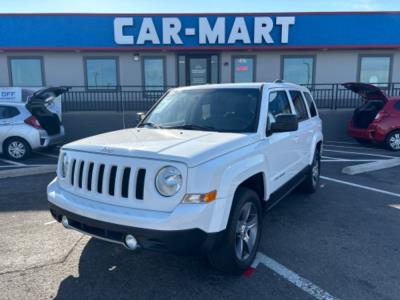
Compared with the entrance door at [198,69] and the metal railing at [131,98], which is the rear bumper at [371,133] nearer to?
the metal railing at [131,98]

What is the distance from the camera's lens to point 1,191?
6137 mm

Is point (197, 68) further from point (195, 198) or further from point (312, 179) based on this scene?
point (195, 198)

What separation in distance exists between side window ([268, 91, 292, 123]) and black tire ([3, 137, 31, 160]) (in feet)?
24.5

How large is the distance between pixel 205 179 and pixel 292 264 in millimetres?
1555

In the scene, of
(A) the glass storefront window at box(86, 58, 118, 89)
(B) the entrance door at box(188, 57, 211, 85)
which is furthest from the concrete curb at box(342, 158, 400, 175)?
(A) the glass storefront window at box(86, 58, 118, 89)

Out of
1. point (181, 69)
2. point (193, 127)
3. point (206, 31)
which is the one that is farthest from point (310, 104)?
point (181, 69)

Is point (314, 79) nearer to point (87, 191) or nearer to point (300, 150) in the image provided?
point (300, 150)

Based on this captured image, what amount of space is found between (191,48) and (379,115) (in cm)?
763

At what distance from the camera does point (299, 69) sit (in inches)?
587

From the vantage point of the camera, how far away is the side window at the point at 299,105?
510cm

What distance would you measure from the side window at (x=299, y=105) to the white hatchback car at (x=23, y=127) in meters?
7.13

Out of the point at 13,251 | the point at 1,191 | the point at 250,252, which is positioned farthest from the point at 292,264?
the point at 1,191

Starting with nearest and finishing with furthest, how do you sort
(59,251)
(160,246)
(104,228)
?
1. (160,246)
2. (104,228)
3. (59,251)

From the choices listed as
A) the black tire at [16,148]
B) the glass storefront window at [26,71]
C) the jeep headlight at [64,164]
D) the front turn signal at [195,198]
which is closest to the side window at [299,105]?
the front turn signal at [195,198]
